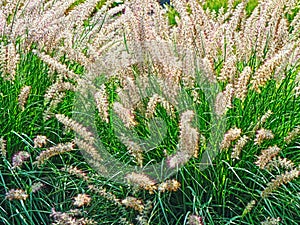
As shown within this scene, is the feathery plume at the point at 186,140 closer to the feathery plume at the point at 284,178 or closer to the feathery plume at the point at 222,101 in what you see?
the feathery plume at the point at 222,101

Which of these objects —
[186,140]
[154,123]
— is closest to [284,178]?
[186,140]

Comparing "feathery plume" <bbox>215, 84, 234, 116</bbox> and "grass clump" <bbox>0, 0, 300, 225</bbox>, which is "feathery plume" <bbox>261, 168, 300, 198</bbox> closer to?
"grass clump" <bbox>0, 0, 300, 225</bbox>

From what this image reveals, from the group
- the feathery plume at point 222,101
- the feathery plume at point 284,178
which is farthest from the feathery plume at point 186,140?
the feathery plume at point 284,178

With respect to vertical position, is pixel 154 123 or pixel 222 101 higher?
pixel 222 101

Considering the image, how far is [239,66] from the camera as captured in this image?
10.6ft

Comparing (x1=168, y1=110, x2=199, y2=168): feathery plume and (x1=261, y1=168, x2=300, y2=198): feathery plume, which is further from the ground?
(x1=168, y1=110, x2=199, y2=168): feathery plume

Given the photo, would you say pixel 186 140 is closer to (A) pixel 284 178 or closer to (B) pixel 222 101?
(B) pixel 222 101

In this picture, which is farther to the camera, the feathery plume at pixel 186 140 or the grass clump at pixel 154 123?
the grass clump at pixel 154 123

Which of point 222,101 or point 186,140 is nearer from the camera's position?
point 186,140

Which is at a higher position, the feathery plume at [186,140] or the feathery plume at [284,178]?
the feathery plume at [186,140]

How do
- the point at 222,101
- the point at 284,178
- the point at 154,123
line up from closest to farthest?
the point at 284,178 < the point at 222,101 < the point at 154,123

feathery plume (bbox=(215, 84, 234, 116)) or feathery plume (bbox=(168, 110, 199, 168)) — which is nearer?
feathery plume (bbox=(168, 110, 199, 168))

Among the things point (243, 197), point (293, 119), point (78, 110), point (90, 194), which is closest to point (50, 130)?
point (78, 110)

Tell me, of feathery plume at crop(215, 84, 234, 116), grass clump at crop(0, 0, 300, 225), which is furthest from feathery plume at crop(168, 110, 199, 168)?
feathery plume at crop(215, 84, 234, 116)
